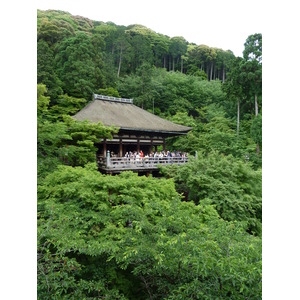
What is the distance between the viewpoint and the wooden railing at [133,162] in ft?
30.0

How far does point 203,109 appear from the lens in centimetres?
2034

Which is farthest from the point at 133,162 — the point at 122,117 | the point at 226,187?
the point at 226,187

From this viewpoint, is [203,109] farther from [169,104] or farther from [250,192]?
[250,192]

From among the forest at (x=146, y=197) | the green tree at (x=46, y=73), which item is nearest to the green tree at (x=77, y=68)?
the forest at (x=146, y=197)

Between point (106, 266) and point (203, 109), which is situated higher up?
point (203, 109)

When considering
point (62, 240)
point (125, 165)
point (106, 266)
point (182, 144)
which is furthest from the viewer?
point (182, 144)

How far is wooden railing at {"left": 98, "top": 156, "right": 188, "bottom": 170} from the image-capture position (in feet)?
30.0

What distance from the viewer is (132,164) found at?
376 inches

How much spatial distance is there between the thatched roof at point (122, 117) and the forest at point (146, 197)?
128 cm

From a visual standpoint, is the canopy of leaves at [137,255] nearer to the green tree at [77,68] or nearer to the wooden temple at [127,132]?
→ the wooden temple at [127,132]

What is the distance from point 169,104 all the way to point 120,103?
8.61m

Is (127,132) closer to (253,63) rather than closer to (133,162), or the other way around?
(133,162)

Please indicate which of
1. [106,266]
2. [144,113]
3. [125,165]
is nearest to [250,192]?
[125,165]

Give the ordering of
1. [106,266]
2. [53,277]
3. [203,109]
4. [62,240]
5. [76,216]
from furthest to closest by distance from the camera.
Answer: [203,109] → [76,216] → [106,266] → [62,240] → [53,277]
